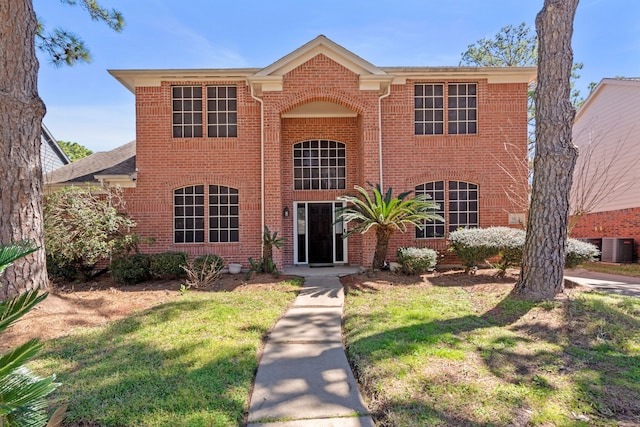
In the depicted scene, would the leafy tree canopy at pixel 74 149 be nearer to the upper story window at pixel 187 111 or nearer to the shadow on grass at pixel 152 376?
the upper story window at pixel 187 111

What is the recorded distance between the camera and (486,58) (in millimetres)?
24453

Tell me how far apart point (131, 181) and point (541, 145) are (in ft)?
34.2


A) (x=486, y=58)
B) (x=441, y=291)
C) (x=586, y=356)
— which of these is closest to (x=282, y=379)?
(x=586, y=356)

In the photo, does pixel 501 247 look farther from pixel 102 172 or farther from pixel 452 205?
pixel 102 172

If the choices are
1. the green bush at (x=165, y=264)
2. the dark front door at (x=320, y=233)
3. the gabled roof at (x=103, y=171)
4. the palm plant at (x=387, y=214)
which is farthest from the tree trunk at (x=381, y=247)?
the gabled roof at (x=103, y=171)

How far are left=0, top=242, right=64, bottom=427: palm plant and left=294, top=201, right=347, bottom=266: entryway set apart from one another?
991 centimetres

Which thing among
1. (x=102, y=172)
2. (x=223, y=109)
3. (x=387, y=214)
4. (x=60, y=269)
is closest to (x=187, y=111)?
(x=223, y=109)

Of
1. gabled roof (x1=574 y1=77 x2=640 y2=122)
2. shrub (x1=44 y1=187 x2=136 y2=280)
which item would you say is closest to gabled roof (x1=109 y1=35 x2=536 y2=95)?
shrub (x1=44 y1=187 x2=136 y2=280)

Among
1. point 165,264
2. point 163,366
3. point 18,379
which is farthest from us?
point 165,264

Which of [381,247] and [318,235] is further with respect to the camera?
[318,235]

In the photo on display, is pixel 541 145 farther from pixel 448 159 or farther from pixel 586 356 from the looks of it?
pixel 448 159

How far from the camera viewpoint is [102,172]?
1093 centimetres

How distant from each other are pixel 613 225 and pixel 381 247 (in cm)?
1249

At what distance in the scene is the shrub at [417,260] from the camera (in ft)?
29.8
